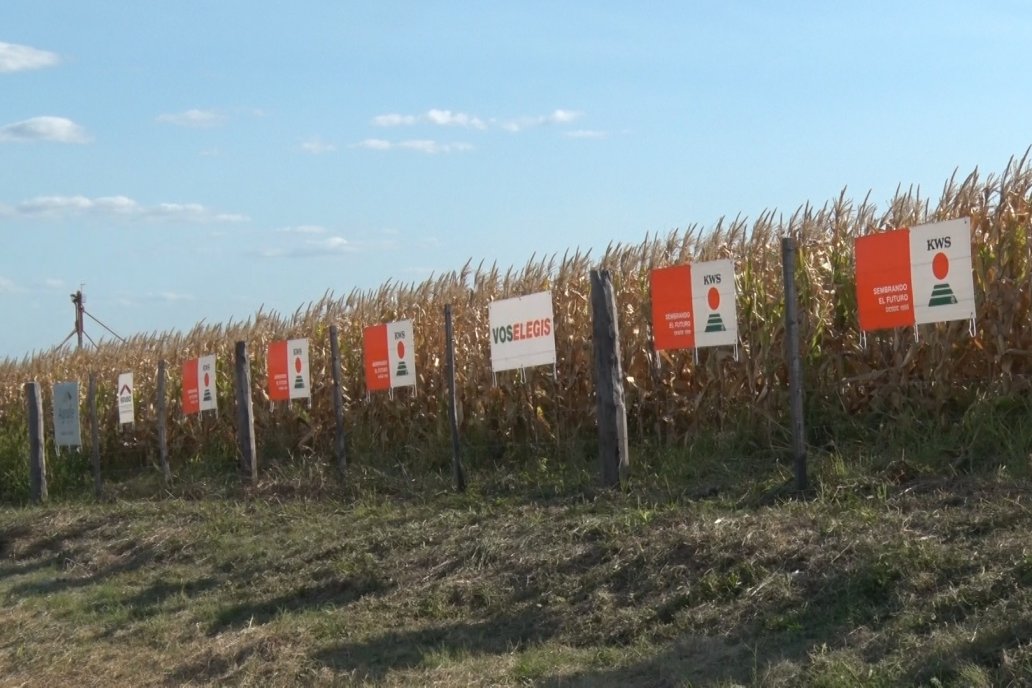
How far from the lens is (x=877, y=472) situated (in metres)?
10.0

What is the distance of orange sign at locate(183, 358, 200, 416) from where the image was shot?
18.0 metres

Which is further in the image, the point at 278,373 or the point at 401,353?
the point at 278,373

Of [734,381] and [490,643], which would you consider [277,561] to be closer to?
[490,643]

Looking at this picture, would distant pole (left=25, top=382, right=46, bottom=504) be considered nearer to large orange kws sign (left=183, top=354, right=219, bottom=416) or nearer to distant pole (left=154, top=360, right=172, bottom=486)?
distant pole (left=154, top=360, right=172, bottom=486)

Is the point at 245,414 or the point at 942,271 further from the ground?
the point at 942,271

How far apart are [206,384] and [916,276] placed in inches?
424

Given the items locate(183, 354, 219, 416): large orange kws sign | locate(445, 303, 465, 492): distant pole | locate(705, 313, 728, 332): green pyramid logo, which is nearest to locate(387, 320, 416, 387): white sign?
locate(445, 303, 465, 492): distant pole

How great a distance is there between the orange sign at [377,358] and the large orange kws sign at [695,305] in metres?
3.92

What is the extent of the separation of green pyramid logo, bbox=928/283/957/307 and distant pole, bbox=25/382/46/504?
561 inches

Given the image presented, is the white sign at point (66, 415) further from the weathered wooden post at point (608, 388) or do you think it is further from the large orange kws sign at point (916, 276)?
the large orange kws sign at point (916, 276)

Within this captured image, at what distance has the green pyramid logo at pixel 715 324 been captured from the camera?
1130cm

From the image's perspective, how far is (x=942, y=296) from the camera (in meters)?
9.76

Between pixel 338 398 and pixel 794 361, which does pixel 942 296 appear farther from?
pixel 338 398

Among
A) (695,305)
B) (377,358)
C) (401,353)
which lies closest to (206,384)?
(377,358)
